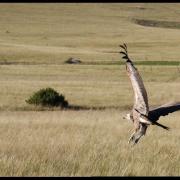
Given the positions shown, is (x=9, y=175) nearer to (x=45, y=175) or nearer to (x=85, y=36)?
(x=45, y=175)

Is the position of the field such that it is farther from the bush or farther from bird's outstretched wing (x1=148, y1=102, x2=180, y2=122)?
bird's outstretched wing (x1=148, y1=102, x2=180, y2=122)

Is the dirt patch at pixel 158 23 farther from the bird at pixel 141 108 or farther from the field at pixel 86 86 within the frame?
the bird at pixel 141 108

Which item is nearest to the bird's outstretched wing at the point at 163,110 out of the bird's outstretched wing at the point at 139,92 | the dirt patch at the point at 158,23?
the bird's outstretched wing at the point at 139,92

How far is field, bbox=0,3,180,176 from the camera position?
8.31 meters

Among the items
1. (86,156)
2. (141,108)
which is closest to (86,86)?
(86,156)

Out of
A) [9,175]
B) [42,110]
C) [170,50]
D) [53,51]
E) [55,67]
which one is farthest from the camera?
[170,50]

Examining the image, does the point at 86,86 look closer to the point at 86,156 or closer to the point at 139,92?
the point at 86,156

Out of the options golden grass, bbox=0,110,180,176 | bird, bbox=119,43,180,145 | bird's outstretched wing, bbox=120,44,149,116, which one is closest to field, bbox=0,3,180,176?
golden grass, bbox=0,110,180,176

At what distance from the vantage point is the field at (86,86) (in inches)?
327

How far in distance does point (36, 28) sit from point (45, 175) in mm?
96241

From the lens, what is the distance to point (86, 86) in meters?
38.7

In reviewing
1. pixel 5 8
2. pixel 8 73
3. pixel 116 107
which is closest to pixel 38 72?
pixel 8 73

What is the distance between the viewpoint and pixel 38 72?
49.9 meters

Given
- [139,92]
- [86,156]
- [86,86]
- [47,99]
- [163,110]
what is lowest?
[86,156]
